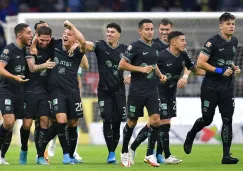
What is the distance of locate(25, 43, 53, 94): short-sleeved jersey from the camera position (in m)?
15.7

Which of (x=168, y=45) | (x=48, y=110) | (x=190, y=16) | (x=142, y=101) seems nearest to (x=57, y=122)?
(x=48, y=110)

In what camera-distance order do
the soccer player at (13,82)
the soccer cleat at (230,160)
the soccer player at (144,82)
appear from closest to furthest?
the soccer player at (144,82)
the soccer cleat at (230,160)
the soccer player at (13,82)

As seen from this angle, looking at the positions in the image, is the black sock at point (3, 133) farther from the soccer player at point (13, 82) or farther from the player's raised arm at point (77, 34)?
the player's raised arm at point (77, 34)

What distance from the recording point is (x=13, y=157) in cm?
1838

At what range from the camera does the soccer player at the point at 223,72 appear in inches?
603

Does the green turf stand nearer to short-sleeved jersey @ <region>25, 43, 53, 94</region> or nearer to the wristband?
short-sleeved jersey @ <region>25, 43, 53, 94</region>

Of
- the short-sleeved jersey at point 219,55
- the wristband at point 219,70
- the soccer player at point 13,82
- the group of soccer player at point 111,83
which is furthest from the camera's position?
the soccer player at point 13,82

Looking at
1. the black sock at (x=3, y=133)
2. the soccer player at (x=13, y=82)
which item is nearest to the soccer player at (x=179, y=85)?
the soccer player at (x=13, y=82)

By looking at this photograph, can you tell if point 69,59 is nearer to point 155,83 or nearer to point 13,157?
point 155,83

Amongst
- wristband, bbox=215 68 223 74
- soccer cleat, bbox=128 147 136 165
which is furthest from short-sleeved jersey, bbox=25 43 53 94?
wristband, bbox=215 68 223 74

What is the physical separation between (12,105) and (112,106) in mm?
1780

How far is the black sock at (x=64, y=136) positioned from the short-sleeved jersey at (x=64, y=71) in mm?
623

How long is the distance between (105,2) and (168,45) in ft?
44.1

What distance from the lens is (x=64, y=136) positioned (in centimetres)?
1554
